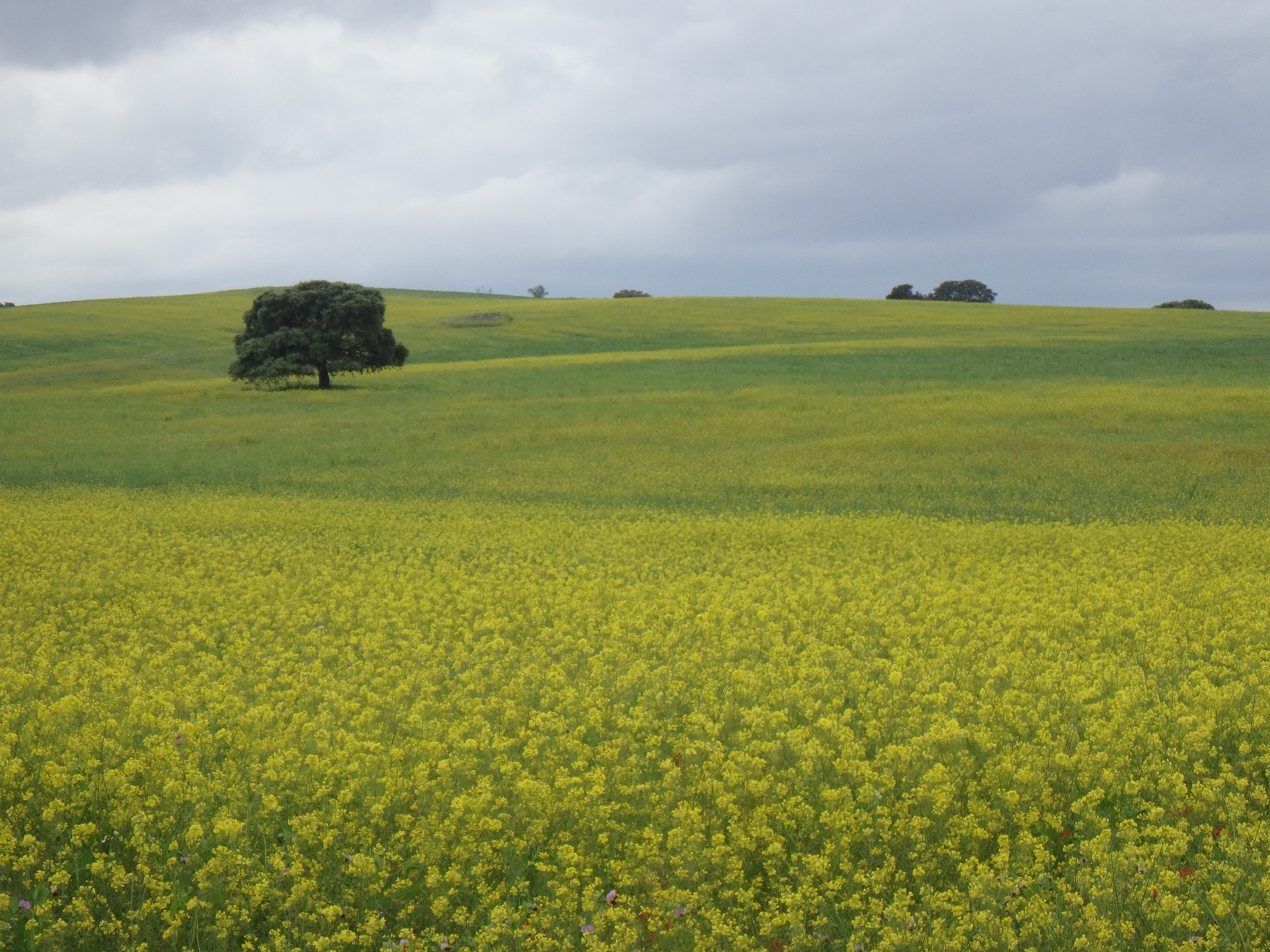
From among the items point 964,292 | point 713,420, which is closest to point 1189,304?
point 964,292

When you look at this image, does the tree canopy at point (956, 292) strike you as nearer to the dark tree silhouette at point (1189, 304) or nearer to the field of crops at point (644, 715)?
the dark tree silhouette at point (1189, 304)

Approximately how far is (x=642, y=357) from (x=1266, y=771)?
152 feet

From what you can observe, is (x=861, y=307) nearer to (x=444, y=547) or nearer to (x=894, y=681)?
(x=444, y=547)

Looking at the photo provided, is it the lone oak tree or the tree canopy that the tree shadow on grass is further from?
the tree canopy

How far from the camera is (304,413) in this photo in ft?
127

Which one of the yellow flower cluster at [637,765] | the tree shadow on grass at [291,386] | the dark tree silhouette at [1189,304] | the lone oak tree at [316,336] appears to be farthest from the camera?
the dark tree silhouette at [1189,304]

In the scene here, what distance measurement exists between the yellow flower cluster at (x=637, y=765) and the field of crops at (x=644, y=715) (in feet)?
0.11

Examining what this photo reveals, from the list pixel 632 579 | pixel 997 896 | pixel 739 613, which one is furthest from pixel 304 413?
pixel 997 896

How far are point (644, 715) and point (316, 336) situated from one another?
42.3 m

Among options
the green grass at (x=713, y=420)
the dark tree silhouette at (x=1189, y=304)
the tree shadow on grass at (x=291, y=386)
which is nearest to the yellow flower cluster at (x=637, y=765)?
the green grass at (x=713, y=420)

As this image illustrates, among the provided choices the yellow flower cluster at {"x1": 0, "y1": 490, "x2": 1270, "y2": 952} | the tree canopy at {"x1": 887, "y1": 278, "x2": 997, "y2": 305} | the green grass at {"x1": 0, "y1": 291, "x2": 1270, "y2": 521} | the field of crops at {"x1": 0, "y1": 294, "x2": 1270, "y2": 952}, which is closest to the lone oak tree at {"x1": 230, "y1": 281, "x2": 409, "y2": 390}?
the green grass at {"x1": 0, "y1": 291, "x2": 1270, "y2": 521}

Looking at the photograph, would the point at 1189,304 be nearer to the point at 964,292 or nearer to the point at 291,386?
the point at 964,292

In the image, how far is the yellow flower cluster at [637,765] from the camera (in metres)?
5.28

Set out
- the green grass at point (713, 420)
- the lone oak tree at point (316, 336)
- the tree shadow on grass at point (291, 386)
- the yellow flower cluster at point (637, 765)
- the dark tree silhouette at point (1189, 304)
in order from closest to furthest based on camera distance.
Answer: the yellow flower cluster at point (637, 765) < the green grass at point (713, 420) < the lone oak tree at point (316, 336) < the tree shadow on grass at point (291, 386) < the dark tree silhouette at point (1189, 304)
